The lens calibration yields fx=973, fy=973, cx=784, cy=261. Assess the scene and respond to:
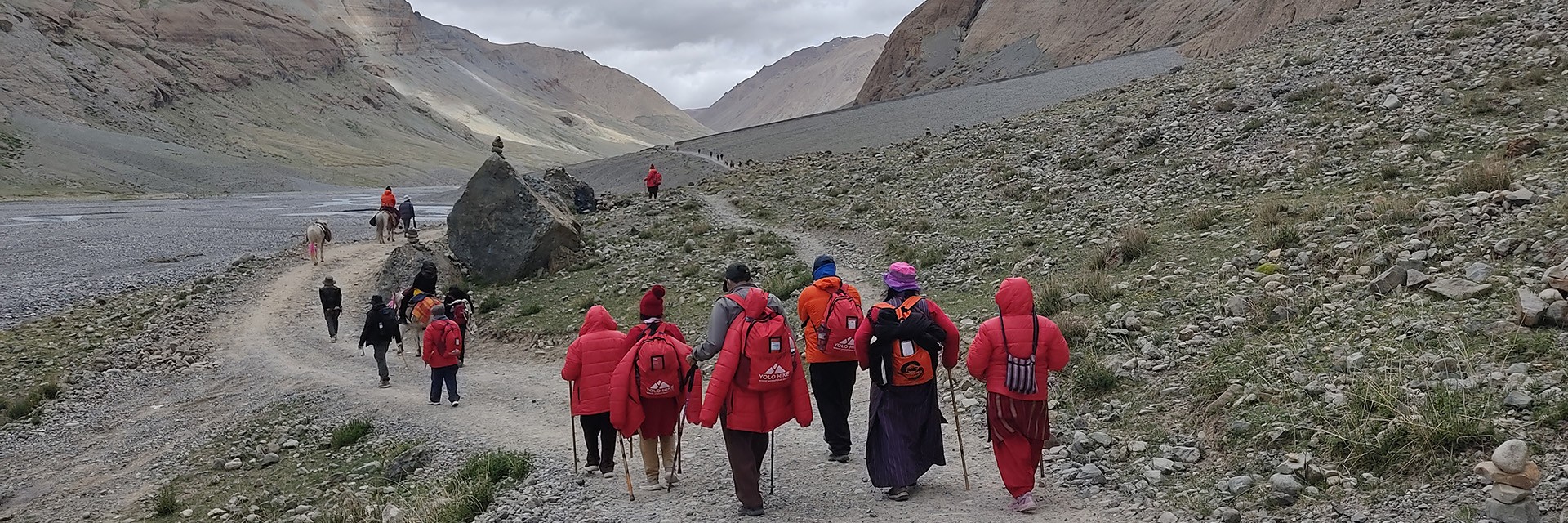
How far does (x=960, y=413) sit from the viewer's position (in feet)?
33.2

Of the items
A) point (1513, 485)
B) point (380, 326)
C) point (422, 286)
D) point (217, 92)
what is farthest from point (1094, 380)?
point (217, 92)

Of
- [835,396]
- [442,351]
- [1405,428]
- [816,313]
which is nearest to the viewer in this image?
[1405,428]

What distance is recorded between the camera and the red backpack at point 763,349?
23.4 feet

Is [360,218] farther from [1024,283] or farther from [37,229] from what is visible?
[1024,283]

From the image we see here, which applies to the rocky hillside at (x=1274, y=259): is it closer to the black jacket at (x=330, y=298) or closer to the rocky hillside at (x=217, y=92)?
the black jacket at (x=330, y=298)

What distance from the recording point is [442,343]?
41.8ft

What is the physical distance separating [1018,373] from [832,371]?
6.40 feet

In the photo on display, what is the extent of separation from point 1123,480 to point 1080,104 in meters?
28.0

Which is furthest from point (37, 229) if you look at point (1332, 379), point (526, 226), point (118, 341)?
point (1332, 379)

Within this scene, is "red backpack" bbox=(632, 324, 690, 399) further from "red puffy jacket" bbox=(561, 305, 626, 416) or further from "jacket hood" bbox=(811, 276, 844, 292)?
"jacket hood" bbox=(811, 276, 844, 292)

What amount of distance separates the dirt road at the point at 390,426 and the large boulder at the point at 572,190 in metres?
9.28

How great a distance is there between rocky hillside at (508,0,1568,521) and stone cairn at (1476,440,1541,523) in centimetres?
2

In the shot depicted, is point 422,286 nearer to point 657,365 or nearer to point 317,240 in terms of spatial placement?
point 657,365

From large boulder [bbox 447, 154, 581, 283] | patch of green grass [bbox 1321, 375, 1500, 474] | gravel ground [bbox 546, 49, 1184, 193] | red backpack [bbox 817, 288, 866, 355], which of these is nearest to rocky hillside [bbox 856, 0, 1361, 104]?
gravel ground [bbox 546, 49, 1184, 193]
